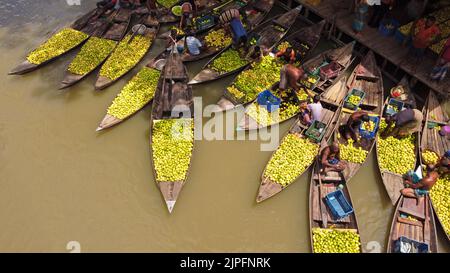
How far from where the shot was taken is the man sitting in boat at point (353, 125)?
13.1m

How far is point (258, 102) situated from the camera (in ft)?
48.1

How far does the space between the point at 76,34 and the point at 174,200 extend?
11.4 meters

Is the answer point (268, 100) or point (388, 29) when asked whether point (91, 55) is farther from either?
point (388, 29)

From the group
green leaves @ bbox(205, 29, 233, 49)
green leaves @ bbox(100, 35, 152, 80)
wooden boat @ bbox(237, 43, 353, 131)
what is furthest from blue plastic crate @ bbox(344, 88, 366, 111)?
green leaves @ bbox(100, 35, 152, 80)

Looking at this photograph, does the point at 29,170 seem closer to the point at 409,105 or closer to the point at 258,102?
the point at 258,102

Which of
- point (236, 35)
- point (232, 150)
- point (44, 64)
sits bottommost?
point (232, 150)

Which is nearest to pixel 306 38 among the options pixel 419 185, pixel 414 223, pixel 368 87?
pixel 368 87

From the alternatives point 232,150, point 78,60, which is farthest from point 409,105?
point 78,60

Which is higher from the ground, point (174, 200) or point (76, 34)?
point (76, 34)

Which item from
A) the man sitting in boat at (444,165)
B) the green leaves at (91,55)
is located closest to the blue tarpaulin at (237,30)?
the green leaves at (91,55)

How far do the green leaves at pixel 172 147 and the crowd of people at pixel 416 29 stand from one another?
984 centimetres

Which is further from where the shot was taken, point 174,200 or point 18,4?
point 18,4

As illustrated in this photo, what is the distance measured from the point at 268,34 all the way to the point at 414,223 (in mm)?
11113

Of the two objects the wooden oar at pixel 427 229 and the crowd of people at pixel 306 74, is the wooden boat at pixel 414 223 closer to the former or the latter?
the wooden oar at pixel 427 229
